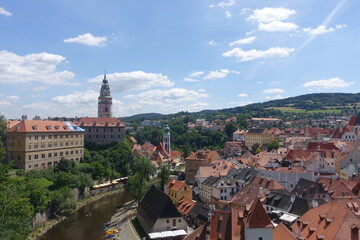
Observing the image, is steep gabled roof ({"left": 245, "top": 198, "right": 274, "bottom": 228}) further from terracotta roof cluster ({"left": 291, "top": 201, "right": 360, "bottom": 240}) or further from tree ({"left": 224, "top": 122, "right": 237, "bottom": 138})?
tree ({"left": 224, "top": 122, "right": 237, "bottom": 138})

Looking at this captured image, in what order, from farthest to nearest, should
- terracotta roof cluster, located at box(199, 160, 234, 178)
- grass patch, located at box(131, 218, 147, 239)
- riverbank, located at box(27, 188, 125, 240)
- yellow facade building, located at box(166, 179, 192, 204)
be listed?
terracotta roof cluster, located at box(199, 160, 234, 178) → yellow facade building, located at box(166, 179, 192, 204) → riverbank, located at box(27, 188, 125, 240) → grass patch, located at box(131, 218, 147, 239)

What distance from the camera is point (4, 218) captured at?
3100cm

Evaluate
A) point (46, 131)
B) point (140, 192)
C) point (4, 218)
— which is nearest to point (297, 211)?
point (140, 192)

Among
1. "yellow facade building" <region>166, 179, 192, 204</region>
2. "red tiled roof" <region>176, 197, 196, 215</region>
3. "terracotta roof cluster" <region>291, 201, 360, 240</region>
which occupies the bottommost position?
"red tiled roof" <region>176, 197, 196, 215</region>

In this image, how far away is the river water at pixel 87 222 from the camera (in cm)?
3975

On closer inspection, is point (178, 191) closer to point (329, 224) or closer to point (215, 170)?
point (215, 170)

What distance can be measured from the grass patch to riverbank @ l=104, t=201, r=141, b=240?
373 mm

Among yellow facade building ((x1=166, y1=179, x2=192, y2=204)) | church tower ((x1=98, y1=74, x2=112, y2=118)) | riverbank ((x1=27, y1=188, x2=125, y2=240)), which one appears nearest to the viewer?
riverbank ((x1=27, y1=188, x2=125, y2=240))

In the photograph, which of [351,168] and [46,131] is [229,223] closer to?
[351,168]

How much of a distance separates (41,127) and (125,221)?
99.0 ft

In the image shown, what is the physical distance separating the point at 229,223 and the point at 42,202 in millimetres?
27634

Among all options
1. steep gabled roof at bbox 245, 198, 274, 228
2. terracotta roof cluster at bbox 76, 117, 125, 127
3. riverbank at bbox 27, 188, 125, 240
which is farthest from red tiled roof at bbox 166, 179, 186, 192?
terracotta roof cluster at bbox 76, 117, 125, 127

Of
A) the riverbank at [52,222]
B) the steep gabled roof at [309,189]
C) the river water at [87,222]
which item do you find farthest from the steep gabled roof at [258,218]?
the riverbank at [52,222]

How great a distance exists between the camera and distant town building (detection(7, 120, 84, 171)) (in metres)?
57.8
